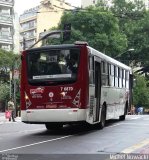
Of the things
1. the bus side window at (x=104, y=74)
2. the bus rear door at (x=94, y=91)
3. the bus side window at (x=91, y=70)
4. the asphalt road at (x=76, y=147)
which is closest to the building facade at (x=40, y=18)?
the bus side window at (x=104, y=74)

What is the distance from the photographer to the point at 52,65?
20812 mm

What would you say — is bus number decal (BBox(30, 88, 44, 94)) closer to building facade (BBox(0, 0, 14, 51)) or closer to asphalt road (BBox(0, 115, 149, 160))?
asphalt road (BBox(0, 115, 149, 160))

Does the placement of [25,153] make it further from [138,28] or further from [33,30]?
[33,30]

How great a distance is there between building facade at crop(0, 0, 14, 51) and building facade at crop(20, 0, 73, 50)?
27793 millimetres

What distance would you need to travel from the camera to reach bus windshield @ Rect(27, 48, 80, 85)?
20.6 meters

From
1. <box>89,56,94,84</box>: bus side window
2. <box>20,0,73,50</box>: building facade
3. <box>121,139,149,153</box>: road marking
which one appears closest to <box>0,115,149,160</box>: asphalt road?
<box>121,139,149,153</box>: road marking

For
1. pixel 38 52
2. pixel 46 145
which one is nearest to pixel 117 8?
pixel 38 52

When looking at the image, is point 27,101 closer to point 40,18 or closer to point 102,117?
point 102,117

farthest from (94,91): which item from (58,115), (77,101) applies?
(58,115)

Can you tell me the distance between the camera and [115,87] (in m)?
27.1

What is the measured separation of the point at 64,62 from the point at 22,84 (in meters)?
1.85

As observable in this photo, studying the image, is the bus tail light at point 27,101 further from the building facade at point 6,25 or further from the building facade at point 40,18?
the building facade at point 40,18

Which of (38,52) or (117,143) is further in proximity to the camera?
(38,52)

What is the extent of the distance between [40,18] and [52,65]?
95885 mm
